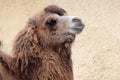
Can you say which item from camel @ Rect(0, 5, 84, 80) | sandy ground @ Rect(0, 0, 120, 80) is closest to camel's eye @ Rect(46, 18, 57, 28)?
camel @ Rect(0, 5, 84, 80)

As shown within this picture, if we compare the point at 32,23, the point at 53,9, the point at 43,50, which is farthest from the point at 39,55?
the point at 53,9

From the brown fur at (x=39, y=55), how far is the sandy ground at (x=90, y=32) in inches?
99.2

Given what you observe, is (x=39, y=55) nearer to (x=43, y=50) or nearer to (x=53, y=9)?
(x=43, y=50)

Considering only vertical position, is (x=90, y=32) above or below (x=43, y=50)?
below

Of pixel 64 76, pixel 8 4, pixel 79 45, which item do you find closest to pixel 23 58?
pixel 64 76

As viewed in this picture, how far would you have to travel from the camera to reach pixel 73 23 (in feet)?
10.6

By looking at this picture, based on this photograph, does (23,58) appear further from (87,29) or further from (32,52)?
(87,29)

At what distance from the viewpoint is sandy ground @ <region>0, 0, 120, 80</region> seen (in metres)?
6.46

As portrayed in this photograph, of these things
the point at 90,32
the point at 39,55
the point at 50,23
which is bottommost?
the point at 90,32

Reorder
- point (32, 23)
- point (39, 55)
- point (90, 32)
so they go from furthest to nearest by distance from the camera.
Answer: point (90, 32) < point (32, 23) < point (39, 55)

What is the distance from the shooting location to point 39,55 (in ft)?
9.98

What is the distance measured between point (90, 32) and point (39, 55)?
4.29 metres

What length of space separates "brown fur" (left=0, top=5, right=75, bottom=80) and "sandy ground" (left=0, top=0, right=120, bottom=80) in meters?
2.52

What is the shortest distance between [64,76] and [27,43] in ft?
1.17
